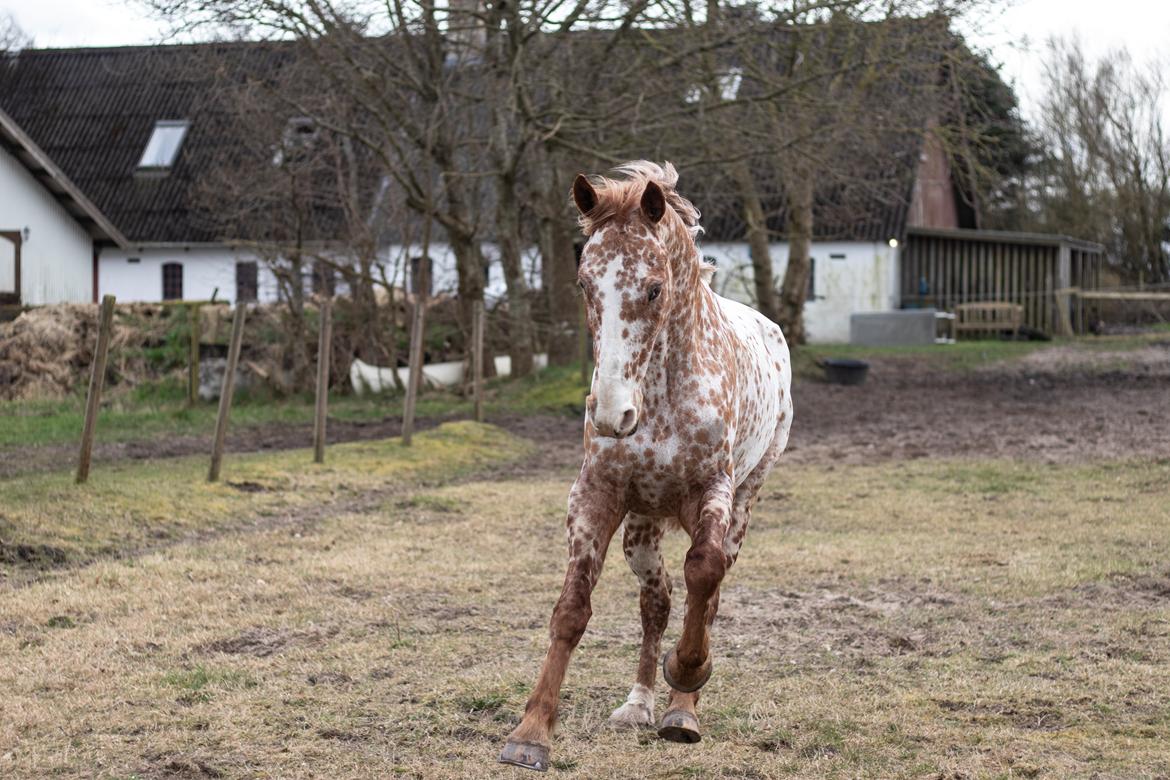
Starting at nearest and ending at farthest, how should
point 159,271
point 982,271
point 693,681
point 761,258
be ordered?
1. point 693,681
2. point 761,258
3. point 159,271
4. point 982,271

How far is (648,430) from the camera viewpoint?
431 centimetres

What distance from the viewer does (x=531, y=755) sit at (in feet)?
12.2

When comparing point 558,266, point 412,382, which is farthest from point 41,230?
point 412,382

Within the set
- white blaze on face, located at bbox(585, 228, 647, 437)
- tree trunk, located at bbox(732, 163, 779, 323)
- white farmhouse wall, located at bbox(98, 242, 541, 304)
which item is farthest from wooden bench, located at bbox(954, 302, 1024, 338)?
white blaze on face, located at bbox(585, 228, 647, 437)

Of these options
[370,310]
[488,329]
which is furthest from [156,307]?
[488,329]

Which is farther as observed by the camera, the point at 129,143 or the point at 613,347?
the point at 129,143

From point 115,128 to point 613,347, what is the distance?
33.2 metres

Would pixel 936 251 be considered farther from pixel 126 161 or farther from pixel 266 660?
pixel 266 660

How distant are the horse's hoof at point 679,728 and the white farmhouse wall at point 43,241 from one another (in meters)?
24.7

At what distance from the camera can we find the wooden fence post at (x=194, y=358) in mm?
17078

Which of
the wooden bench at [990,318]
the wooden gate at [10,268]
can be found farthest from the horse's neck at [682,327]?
the wooden bench at [990,318]

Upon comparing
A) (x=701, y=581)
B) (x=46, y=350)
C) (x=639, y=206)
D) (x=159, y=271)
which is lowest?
(x=701, y=581)

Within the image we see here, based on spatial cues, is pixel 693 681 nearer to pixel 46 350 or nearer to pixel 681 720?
pixel 681 720

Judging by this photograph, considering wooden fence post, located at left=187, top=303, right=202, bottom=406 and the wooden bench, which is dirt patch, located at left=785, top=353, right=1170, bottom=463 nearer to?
wooden fence post, located at left=187, top=303, right=202, bottom=406
